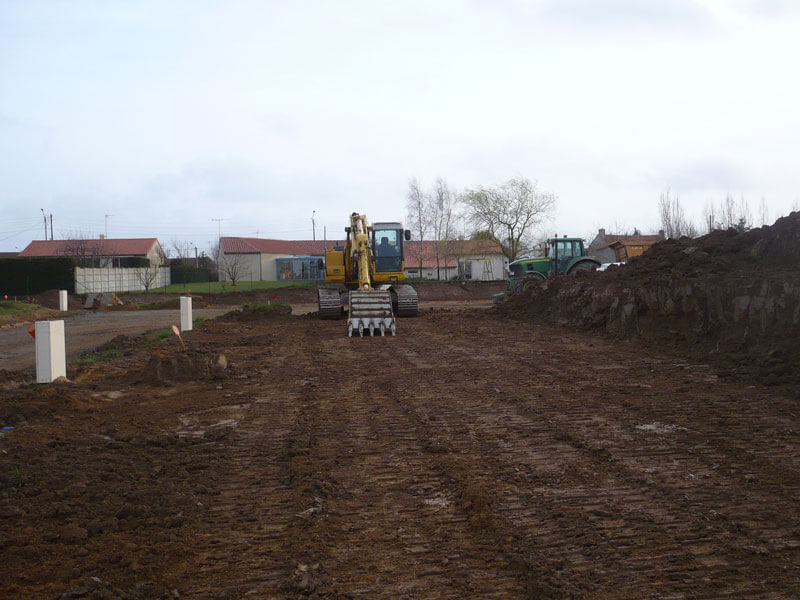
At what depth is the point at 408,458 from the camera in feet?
20.1

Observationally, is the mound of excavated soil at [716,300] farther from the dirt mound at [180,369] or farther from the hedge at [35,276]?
the hedge at [35,276]

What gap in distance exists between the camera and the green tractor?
28094 mm

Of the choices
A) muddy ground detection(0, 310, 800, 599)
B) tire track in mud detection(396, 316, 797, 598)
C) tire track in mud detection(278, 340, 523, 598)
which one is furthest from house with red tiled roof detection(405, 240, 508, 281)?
tire track in mud detection(396, 316, 797, 598)

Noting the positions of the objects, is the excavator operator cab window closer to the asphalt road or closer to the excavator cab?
the excavator cab

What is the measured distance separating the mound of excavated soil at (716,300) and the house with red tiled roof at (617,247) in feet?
14.5

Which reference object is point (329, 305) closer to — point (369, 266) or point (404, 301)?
point (369, 266)

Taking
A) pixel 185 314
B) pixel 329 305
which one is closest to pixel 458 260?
pixel 329 305

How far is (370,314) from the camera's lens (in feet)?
60.6

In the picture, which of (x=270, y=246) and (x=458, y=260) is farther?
(x=270, y=246)

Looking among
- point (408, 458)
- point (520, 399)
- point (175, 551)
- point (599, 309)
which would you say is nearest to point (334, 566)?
point (175, 551)

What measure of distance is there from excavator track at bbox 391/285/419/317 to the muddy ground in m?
12.5

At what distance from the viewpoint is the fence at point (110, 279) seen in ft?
144

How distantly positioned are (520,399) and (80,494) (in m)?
5.47

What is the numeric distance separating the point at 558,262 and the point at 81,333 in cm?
1927
